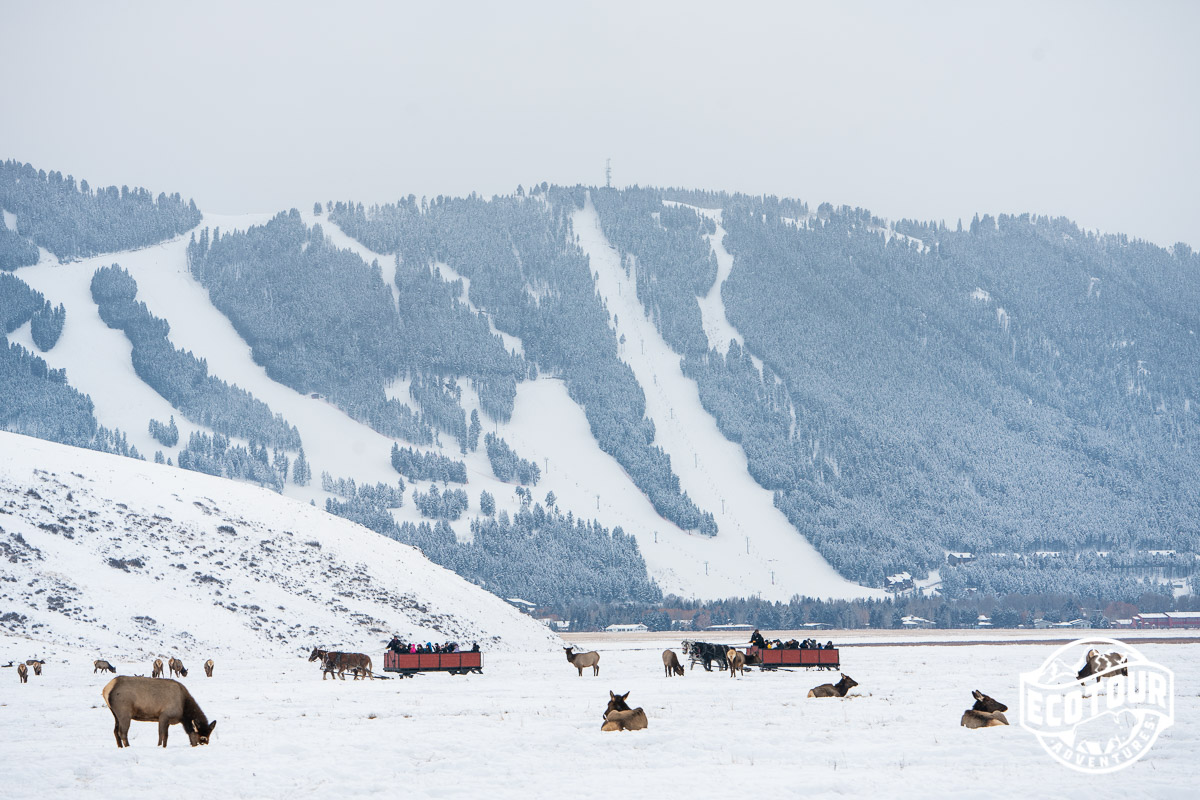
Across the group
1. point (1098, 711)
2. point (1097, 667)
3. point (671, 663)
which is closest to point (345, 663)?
point (671, 663)

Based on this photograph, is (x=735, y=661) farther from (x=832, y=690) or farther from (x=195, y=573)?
(x=195, y=573)

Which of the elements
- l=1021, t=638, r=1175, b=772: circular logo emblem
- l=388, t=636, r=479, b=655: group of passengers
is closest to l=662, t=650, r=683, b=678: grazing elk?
l=388, t=636, r=479, b=655: group of passengers

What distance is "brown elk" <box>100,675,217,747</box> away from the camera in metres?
23.8

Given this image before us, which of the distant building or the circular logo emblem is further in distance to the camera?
the distant building

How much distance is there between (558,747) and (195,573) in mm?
51439

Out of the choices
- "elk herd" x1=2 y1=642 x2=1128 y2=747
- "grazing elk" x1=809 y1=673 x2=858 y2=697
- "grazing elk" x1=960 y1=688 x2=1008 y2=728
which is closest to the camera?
"elk herd" x1=2 y1=642 x2=1128 y2=747

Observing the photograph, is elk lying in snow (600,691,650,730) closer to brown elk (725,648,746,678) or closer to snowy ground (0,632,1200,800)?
snowy ground (0,632,1200,800)

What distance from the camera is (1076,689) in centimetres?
3488

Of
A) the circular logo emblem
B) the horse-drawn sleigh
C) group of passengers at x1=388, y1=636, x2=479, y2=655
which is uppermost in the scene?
group of passengers at x1=388, y1=636, x2=479, y2=655

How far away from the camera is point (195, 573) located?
236ft

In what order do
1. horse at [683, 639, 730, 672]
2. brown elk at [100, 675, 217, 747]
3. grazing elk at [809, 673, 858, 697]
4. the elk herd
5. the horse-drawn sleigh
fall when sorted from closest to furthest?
brown elk at [100, 675, 217, 747]
the elk herd
grazing elk at [809, 673, 858, 697]
the horse-drawn sleigh
horse at [683, 639, 730, 672]

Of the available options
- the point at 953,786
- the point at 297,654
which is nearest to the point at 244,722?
the point at 953,786

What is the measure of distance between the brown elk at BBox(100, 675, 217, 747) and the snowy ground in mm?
396

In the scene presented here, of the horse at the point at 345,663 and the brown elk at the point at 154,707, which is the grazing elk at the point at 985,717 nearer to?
the brown elk at the point at 154,707
